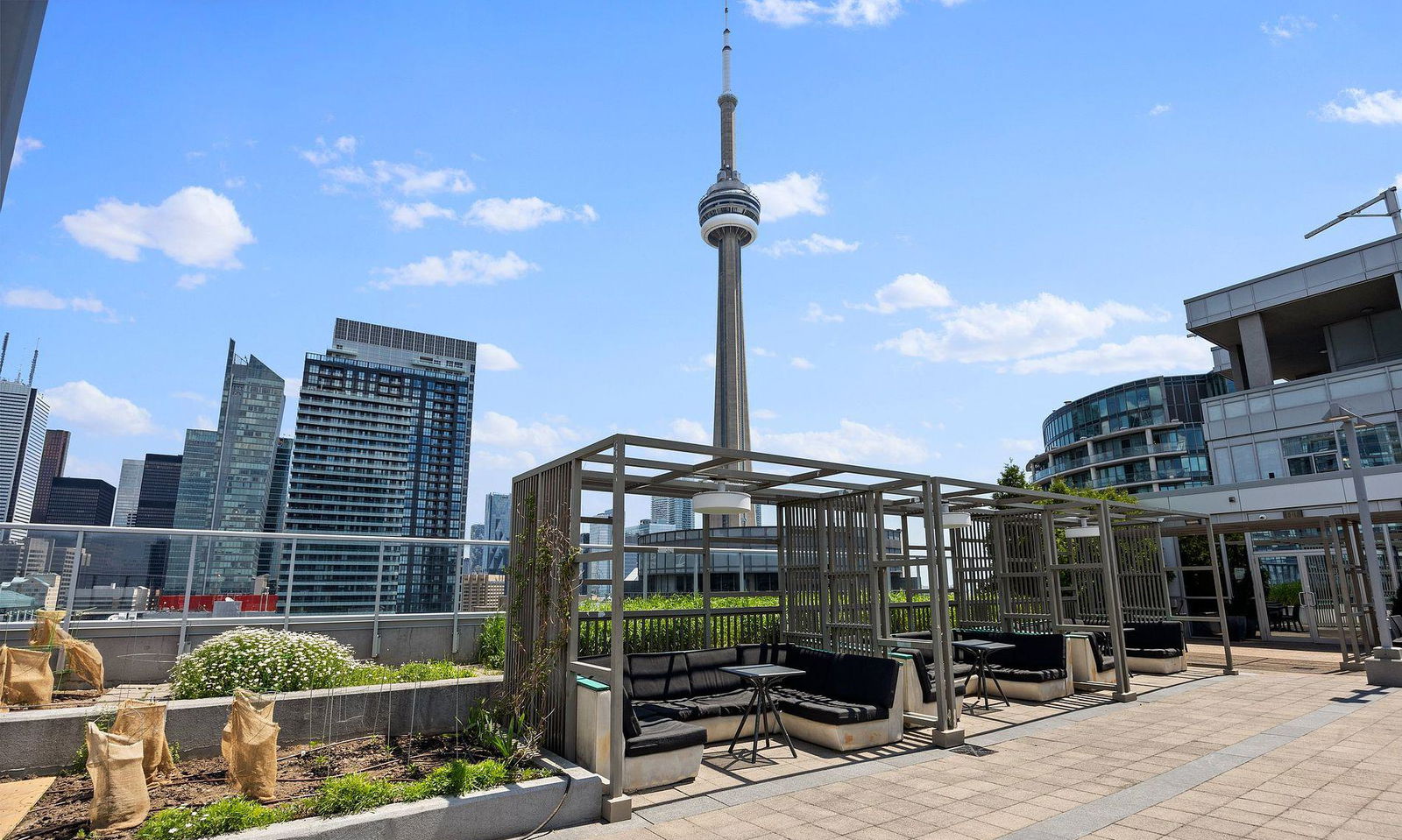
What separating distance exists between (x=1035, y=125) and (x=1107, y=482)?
233 ft

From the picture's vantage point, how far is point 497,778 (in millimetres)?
4816

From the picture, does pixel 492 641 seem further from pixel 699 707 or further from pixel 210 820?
pixel 210 820

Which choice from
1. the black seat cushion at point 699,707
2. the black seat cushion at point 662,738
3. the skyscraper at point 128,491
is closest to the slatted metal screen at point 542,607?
the black seat cushion at point 662,738

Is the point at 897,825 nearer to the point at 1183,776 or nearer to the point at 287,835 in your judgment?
the point at 1183,776

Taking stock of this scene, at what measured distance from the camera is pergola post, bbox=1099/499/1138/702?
9.79 m

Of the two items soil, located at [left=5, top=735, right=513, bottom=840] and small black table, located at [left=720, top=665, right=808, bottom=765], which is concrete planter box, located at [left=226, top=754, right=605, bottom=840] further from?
small black table, located at [left=720, top=665, right=808, bottom=765]

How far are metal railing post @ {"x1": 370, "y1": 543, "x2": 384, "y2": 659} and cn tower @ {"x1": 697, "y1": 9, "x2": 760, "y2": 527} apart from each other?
238 ft

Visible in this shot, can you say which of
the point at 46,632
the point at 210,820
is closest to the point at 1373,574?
the point at 210,820

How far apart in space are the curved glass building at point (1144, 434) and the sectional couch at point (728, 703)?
6392 centimetres

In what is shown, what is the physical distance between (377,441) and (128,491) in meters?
58.1

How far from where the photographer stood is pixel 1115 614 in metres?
10.2

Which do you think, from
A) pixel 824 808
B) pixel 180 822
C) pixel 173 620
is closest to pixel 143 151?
pixel 173 620

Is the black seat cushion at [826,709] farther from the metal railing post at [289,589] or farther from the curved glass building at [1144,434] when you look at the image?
the curved glass building at [1144,434]

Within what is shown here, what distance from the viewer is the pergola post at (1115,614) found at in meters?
9.79
